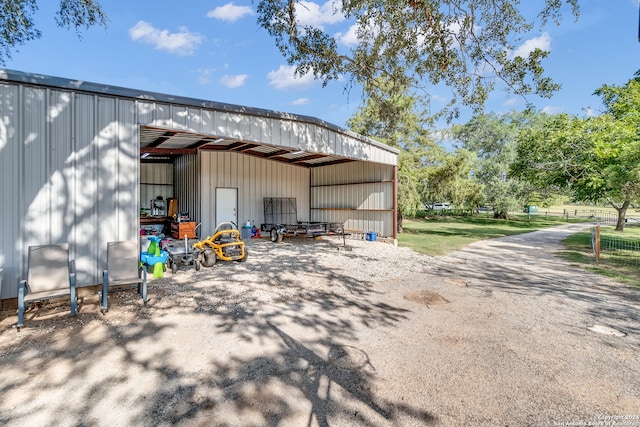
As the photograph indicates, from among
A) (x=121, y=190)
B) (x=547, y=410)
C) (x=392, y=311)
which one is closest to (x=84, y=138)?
(x=121, y=190)

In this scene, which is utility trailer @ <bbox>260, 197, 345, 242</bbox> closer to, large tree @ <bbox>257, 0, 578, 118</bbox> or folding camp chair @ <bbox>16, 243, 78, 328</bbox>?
large tree @ <bbox>257, 0, 578, 118</bbox>

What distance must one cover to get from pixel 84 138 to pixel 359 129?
1422 centimetres

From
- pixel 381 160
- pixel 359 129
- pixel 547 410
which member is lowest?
pixel 547 410

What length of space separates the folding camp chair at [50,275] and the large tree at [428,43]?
248 inches

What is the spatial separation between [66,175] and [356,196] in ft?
33.9

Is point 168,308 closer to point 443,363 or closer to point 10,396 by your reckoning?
point 10,396

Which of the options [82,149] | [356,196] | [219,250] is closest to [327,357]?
[82,149]

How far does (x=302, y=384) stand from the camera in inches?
103

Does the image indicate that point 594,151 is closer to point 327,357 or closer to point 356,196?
point 356,196

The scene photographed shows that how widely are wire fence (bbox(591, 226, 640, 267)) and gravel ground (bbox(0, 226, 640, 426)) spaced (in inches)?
154

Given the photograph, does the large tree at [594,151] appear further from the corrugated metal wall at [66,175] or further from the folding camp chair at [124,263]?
the corrugated metal wall at [66,175]

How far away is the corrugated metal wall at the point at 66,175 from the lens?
4105 millimetres

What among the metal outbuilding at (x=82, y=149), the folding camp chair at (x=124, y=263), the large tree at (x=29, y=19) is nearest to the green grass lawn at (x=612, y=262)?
the metal outbuilding at (x=82, y=149)

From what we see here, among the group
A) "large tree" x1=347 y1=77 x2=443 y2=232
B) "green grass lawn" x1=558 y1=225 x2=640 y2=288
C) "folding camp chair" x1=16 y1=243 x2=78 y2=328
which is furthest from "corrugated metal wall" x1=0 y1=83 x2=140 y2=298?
"large tree" x1=347 y1=77 x2=443 y2=232
